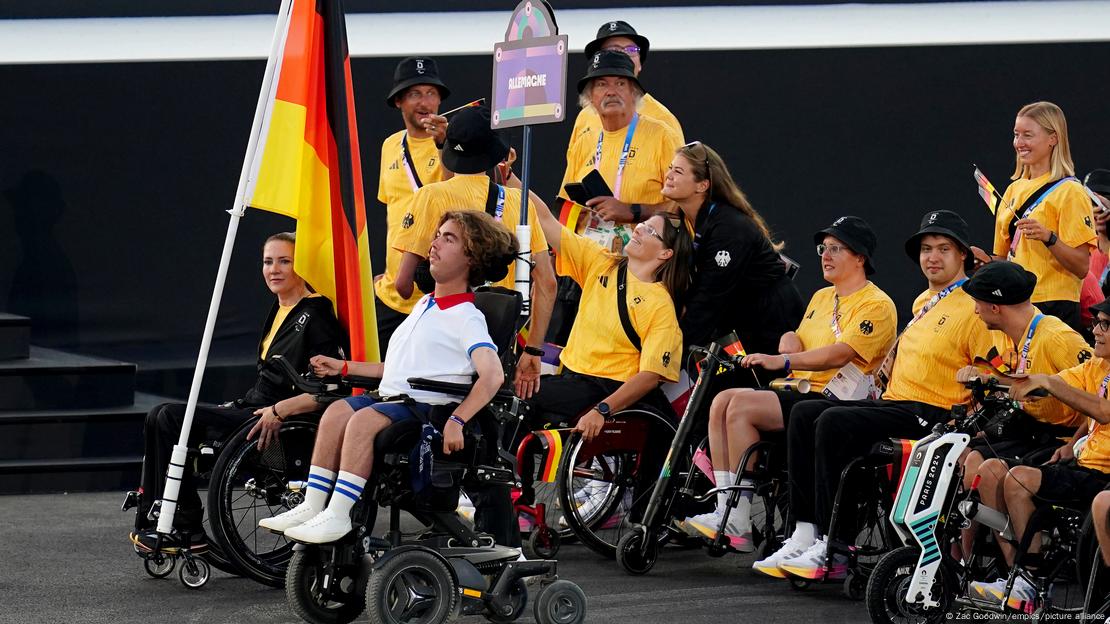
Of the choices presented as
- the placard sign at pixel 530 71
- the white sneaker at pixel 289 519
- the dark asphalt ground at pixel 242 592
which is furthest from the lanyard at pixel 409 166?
the white sneaker at pixel 289 519

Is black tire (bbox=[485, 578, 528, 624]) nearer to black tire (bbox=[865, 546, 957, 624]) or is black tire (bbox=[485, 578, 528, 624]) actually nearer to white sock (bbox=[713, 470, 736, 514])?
black tire (bbox=[865, 546, 957, 624])

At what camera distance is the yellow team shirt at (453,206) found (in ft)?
17.4

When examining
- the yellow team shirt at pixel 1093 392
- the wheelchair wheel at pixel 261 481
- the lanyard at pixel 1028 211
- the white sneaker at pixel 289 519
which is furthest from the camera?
the lanyard at pixel 1028 211

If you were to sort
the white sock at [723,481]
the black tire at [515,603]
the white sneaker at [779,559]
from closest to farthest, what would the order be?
the black tire at [515,603]
the white sneaker at [779,559]
the white sock at [723,481]

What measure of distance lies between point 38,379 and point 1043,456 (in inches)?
183

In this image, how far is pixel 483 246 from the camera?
4312 millimetres

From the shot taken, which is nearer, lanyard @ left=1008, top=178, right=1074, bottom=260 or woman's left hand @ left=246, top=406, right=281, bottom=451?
woman's left hand @ left=246, top=406, right=281, bottom=451

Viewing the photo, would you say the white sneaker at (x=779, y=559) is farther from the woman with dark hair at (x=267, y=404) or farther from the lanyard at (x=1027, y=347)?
the woman with dark hair at (x=267, y=404)

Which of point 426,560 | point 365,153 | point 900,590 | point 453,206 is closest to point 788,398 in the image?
point 900,590

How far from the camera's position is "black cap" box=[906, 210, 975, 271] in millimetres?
5023

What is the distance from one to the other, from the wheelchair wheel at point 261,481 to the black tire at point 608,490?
957 millimetres

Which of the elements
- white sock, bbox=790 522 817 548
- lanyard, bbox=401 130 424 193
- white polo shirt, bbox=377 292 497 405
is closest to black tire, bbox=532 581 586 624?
white polo shirt, bbox=377 292 497 405

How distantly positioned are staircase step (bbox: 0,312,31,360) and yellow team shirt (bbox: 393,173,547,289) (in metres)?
2.78

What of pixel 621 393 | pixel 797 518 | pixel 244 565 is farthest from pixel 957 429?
pixel 244 565
